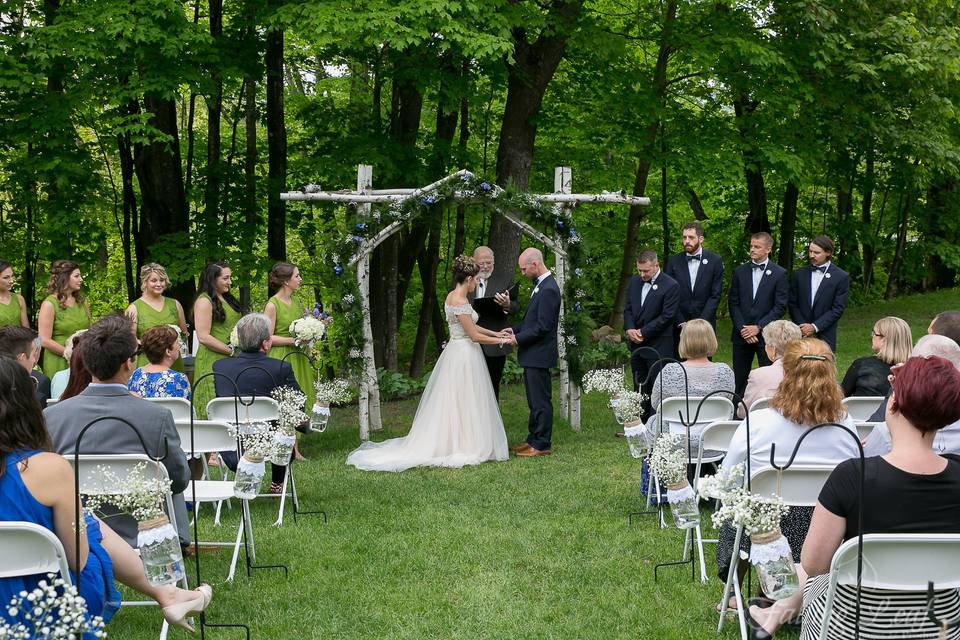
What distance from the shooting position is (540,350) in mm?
9500

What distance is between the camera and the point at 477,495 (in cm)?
781

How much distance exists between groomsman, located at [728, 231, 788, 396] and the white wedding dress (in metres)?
2.42

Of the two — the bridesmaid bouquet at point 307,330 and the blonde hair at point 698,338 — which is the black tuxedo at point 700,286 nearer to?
the blonde hair at point 698,338

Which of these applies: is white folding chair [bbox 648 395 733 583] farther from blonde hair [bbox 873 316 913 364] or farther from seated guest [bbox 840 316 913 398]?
blonde hair [bbox 873 316 913 364]

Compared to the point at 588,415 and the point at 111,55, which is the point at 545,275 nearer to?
the point at 588,415

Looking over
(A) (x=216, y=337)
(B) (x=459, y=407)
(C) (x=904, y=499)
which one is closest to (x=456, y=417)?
(B) (x=459, y=407)

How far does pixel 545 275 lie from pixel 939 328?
170 inches

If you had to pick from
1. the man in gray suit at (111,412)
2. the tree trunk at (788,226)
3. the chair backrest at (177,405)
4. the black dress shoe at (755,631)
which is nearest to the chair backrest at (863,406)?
the black dress shoe at (755,631)

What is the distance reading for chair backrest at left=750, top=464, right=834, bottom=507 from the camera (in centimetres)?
408

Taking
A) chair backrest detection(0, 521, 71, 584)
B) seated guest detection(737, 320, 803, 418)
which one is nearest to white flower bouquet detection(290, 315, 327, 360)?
seated guest detection(737, 320, 803, 418)

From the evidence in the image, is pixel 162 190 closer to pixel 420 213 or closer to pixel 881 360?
pixel 420 213

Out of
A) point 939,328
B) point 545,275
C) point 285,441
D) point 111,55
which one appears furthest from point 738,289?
point 111,55

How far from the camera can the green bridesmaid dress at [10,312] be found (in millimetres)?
8500

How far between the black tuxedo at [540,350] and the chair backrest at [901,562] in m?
6.17
